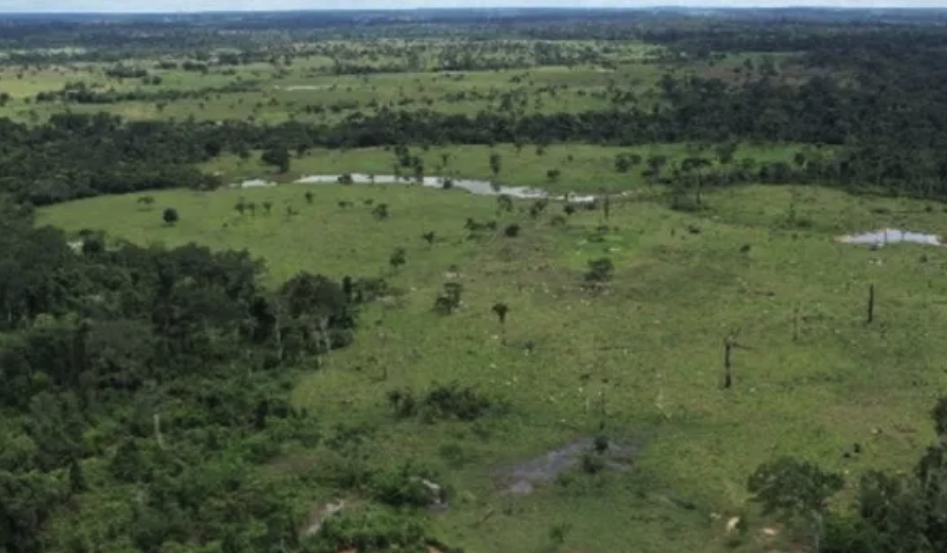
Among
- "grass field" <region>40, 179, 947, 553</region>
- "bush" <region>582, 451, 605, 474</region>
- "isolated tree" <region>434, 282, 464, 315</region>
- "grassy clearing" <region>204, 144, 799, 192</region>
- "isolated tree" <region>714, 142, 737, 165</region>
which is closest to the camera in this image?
"grass field" <region>40, 179, 947, 553</region>

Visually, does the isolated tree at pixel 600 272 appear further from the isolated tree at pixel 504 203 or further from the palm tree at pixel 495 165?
the palm tree at pixel 495 165

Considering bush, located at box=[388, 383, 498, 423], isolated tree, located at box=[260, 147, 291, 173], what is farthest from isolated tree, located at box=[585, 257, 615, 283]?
isolated tree, located at box=[260, 147, 291, 173]

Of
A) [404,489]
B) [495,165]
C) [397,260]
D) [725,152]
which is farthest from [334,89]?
[404,489]

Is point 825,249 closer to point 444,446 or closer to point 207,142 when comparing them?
point 444,446

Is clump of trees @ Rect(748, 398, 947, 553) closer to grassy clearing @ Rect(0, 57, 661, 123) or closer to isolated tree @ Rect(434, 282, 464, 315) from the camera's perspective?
isolated tree @ Rect(434, 282, 464, 315)

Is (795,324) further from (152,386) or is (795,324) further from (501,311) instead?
(152,386)

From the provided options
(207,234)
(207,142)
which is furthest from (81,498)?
(207,142)
